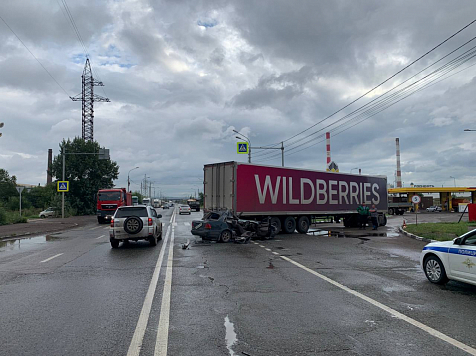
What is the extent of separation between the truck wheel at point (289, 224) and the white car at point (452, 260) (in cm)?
1299

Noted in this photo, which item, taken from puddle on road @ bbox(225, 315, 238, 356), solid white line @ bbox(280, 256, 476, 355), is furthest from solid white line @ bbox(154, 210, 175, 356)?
solid white line @ bbox(280, 256, 476, 355)

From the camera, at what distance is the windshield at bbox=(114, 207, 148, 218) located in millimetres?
14755

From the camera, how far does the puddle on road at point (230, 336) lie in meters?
4.45

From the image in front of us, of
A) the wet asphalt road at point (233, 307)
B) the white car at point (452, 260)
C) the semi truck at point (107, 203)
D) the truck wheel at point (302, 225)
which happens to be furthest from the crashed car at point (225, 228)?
the semi truck at point (107, 203)

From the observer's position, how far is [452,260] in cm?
770

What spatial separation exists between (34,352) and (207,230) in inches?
480

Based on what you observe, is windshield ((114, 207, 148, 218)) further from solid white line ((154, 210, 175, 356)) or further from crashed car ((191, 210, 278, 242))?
solid white line ((154, 210, 175, 356))

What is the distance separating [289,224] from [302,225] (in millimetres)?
1126

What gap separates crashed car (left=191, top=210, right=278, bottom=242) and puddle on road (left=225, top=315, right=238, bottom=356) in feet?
36.2

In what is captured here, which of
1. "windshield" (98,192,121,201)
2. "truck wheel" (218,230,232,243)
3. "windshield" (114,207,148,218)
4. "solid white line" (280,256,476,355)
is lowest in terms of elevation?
"solid white line" (280,256,476,355)

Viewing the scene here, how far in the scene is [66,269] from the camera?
10078 millimetres

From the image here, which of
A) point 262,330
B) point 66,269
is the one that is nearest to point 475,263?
point 262,330

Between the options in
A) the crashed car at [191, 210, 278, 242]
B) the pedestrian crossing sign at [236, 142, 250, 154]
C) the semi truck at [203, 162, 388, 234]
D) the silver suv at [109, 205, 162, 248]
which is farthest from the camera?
the pedestrian crossing sign at [236, 142, 250, 154]

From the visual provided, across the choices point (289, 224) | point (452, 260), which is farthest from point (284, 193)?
point (452, 260)
